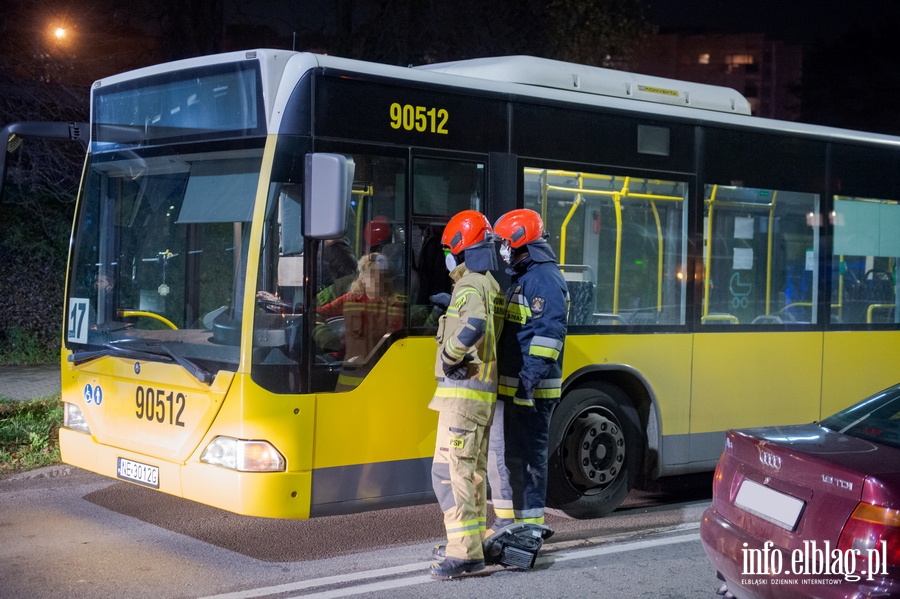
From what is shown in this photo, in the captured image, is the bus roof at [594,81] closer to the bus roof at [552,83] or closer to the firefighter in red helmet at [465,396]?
the bus roof at [552,83]

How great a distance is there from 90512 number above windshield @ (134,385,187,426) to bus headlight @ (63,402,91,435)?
61 cm

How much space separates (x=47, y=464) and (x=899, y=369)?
24.3 ft

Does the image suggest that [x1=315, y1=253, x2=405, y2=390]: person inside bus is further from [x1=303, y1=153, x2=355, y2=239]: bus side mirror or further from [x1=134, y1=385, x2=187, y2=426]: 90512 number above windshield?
[x1=134, y1=385, x2=187, y2=426]: 90512 number above windshield

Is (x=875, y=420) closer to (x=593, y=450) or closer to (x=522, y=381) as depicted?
(x=522, y=381)

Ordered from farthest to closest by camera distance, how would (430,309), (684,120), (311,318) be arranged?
(684,120) < (430,309) < (311,318)

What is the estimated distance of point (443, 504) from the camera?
5.96 metres

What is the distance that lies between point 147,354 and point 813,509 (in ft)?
12.8

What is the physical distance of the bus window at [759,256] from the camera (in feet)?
Answer: 26.5

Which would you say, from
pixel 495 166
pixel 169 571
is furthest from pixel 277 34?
pixel 169 571

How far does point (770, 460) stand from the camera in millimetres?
4773

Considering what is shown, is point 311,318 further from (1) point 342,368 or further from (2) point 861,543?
(2) point 861,543

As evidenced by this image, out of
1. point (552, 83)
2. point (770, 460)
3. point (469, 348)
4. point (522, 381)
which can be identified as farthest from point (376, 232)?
point (770, 460)

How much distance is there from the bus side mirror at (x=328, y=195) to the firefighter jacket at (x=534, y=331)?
1222mm

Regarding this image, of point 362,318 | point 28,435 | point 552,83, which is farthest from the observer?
point 28,435
